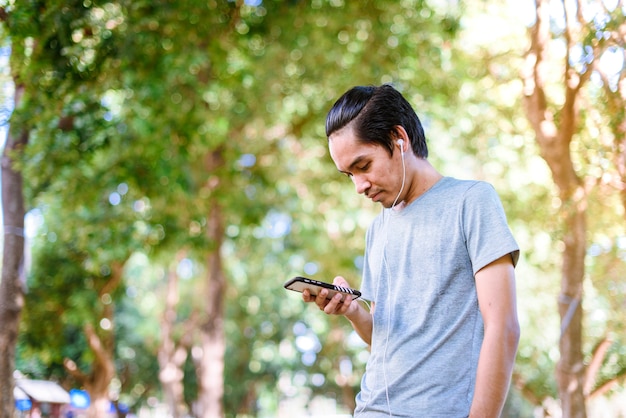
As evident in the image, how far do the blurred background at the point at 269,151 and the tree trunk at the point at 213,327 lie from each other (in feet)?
0.15

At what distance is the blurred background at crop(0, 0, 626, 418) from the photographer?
6914mm

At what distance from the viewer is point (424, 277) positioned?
7.55 feet

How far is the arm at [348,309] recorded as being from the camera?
251 cm

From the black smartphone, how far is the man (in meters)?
0.02

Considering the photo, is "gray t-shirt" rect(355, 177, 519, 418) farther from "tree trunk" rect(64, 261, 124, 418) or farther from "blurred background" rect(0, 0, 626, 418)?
"tree trunk" rect(64, 261, 124, 418)

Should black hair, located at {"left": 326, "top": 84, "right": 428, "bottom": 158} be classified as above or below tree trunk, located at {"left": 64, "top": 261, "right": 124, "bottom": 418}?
above

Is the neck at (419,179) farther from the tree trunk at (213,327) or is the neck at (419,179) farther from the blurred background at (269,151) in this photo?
the tree trunk at (213,327)

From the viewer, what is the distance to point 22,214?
7.00 m

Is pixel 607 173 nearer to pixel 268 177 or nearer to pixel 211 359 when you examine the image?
pixel 268 177

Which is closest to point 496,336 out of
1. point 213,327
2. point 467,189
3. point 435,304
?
point 435,304

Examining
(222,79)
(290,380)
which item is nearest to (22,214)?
(222,79)

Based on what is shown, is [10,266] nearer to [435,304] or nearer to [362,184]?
[362,184]

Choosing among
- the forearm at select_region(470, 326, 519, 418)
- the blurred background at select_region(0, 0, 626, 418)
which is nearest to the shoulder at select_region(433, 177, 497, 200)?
the forearm at select_region(470, 326, 519, 418)

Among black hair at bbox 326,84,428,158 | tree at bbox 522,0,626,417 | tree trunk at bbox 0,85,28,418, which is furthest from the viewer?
tree at bbox 522,0,626,417
